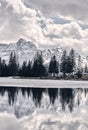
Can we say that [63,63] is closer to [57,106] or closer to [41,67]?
[41,67]

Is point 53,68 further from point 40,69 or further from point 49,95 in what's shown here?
point 49,95

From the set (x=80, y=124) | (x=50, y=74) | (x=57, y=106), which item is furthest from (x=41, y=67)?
(x=80, y=124)

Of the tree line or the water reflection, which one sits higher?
the tree line

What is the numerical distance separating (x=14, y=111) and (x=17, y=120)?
196 inches

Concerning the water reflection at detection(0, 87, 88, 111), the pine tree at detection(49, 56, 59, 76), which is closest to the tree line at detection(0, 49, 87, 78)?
the pine tree at detection(49, 56, 59, 76)

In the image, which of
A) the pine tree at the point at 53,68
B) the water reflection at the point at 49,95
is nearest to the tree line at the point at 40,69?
the pine tree at the point at 53,68

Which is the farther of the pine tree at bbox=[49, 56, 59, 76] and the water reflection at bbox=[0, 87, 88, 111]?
the pine tree at bbox=[49, 56, 59, 76]

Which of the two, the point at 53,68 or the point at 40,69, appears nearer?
the point at 40,69

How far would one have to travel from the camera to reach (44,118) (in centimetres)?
2967

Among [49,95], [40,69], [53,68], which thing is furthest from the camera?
[53,68]

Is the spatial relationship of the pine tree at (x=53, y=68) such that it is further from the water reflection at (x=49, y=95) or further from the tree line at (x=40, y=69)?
the water reflection at (x=49, y=95)

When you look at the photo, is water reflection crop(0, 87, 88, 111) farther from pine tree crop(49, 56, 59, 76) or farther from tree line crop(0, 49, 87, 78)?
pine tree crop(49, 56, 59, 76)

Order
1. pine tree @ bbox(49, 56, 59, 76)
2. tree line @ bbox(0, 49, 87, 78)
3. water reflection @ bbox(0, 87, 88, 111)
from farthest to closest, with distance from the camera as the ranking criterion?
pine tree @ bbox(49, 56, 59, 76)
tree line @ bbox(0, 49, 87, 78)
water reflection @ bbox(0, 87, 88, 111)

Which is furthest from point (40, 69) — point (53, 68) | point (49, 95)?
point (49, 95)
